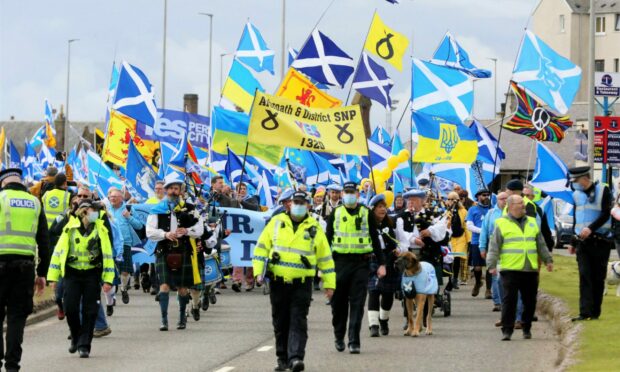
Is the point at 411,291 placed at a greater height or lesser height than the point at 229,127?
lesser

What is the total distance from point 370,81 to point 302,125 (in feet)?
17.4

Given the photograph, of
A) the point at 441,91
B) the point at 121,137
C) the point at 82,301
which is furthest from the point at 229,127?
the point at 82,301

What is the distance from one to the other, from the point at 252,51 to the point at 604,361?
23610mm

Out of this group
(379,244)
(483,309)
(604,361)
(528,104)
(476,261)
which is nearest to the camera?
(604,361)

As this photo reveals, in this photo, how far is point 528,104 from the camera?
92.6 ft

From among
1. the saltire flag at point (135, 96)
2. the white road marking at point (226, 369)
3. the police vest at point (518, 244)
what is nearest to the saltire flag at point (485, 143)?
the saltire flag at point (135, 96)

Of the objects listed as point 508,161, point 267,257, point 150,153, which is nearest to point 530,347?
point 267,257

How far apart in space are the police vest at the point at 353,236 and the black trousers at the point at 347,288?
10 cm

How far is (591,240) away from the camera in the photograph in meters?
18.2

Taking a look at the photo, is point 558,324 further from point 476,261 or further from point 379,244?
point 476,261

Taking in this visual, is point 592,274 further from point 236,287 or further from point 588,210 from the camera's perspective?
point 236,287

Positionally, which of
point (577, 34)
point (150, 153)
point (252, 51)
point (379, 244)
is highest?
point (577, 34)

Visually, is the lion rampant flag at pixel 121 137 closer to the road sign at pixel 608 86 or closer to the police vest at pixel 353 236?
the road sign at pixel 608 86

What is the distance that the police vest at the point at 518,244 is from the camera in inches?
669
